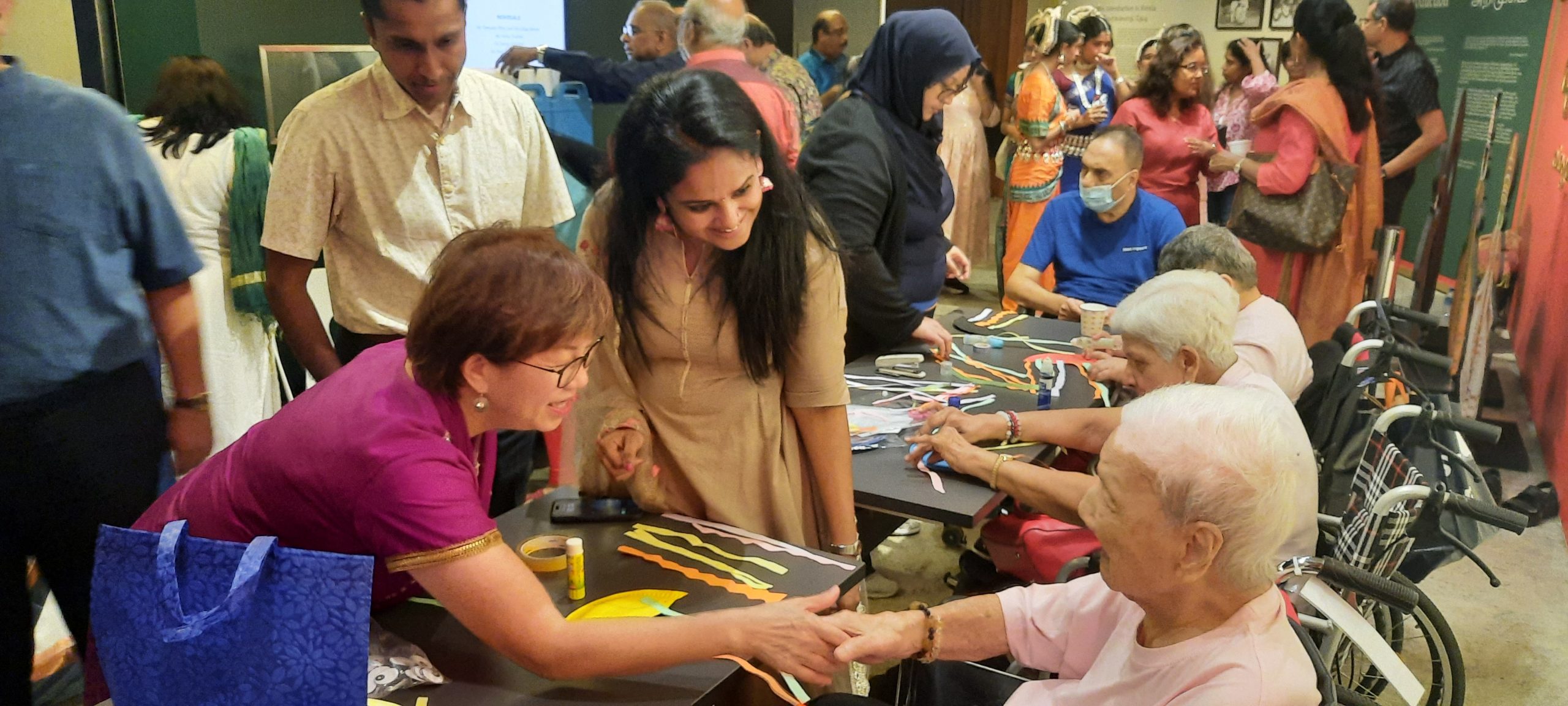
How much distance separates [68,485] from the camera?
1.89 m

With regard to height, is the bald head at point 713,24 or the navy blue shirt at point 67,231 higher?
the bald head at point 713,24

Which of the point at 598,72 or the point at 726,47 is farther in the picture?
the point at 598,72

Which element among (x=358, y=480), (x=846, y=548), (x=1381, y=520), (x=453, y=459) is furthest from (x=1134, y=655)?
(x=358, y=480)

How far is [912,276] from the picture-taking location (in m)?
3.51

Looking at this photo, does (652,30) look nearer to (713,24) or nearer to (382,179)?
(713,24)

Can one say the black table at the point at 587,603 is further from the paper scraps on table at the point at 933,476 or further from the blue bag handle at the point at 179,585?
the paper scraps on table at the point at 933,476

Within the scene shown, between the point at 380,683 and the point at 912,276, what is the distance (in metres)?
2.36

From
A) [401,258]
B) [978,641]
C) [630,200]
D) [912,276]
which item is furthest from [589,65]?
[978,641]

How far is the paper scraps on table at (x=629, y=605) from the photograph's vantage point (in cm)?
173

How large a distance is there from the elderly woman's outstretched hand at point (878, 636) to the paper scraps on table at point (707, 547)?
6.7 inches

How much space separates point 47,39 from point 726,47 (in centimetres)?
249

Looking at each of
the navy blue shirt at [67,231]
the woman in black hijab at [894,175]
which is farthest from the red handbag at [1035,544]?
the navy blue shirt at [67,231]

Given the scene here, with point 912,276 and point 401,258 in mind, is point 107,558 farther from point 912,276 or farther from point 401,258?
point 912,276

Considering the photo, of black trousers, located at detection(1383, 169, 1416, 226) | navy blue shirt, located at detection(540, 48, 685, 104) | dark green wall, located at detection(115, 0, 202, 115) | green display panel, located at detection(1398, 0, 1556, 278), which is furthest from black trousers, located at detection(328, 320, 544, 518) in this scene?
black trousers, located at detection(1383, 169, 1416, 226)
